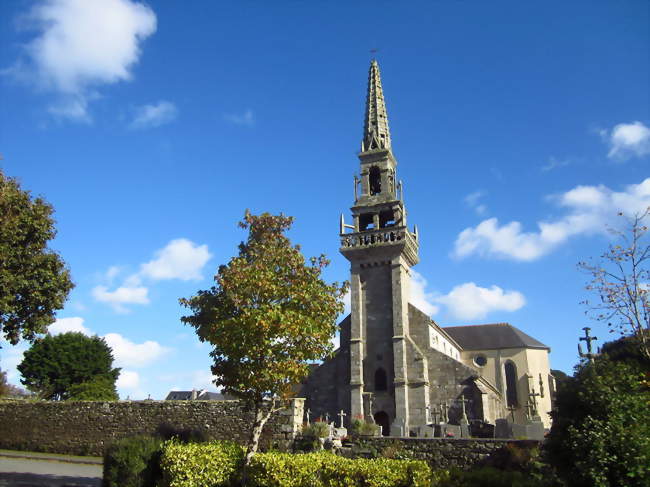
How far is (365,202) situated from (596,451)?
2697cm

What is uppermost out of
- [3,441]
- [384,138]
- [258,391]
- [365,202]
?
[384,138]

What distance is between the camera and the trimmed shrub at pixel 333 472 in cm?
1205

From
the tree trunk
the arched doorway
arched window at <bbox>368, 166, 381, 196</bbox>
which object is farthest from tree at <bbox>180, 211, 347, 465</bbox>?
arched window at <bbox>368, 166, 381, 196</bbox>

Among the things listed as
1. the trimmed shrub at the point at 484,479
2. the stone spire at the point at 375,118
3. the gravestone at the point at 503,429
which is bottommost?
the trimmed shrub at the point at 484,479

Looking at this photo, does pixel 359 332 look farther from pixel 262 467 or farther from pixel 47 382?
pixel 47 382

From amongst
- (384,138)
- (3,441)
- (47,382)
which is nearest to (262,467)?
(3,441)

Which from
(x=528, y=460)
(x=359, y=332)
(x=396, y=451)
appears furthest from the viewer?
(x=359, y=332)

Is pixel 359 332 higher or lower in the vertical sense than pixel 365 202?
lower

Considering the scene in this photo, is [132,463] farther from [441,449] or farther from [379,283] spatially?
[379,283]

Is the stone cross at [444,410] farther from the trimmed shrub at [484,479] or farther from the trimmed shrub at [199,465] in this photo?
the trimmed shrub at [199,465]

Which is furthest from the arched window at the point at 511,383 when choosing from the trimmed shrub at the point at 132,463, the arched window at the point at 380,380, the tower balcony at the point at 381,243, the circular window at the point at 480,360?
the trimmed shrub at the point at 132,463

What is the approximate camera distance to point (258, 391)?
48.5 ft

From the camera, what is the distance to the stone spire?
A: 122 ft

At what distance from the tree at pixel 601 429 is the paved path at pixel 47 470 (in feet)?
43.6
